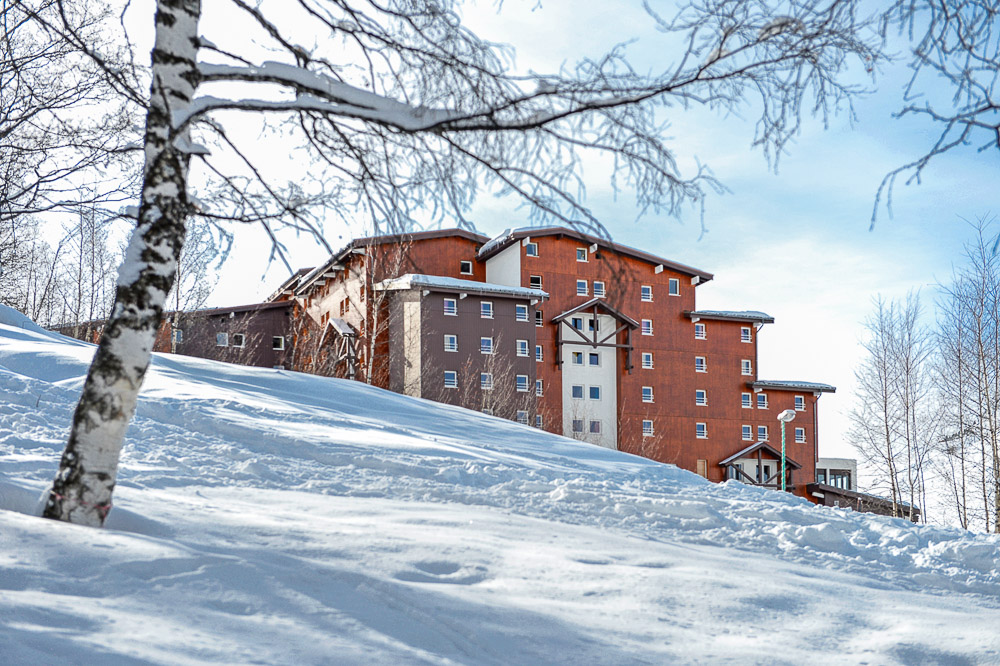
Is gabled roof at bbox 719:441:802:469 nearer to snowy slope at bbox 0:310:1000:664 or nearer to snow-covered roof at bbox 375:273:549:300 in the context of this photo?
snow-covered roof at bbox 375:273:549:300

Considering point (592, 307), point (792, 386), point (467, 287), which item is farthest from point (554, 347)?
point (792, 386)

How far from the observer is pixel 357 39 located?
21.3 feet

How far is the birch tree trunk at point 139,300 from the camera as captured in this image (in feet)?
15.8

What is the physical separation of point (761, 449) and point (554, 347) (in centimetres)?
1389

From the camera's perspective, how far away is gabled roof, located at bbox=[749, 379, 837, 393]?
4728cm

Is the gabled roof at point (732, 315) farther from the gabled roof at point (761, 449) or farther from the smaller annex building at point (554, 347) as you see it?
the gabled roof at point (761, 449)

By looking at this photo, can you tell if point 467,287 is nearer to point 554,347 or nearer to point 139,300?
point 554,347

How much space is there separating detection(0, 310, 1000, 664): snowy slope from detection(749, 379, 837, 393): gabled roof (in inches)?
1531

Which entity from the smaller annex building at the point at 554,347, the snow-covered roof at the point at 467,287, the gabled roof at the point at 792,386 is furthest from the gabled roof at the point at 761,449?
the snow-covered roof at the point at 467,287

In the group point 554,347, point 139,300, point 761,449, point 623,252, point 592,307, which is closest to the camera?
point 139,300

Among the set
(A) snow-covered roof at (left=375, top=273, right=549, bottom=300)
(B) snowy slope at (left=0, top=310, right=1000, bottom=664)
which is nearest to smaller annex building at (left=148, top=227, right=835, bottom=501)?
(A) snow-covered roof at (left=375, top=273, right=549, bottom=300)

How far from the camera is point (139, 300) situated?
192 inches

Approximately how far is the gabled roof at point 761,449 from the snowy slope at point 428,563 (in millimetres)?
37087

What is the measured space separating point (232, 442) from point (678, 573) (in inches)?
214
